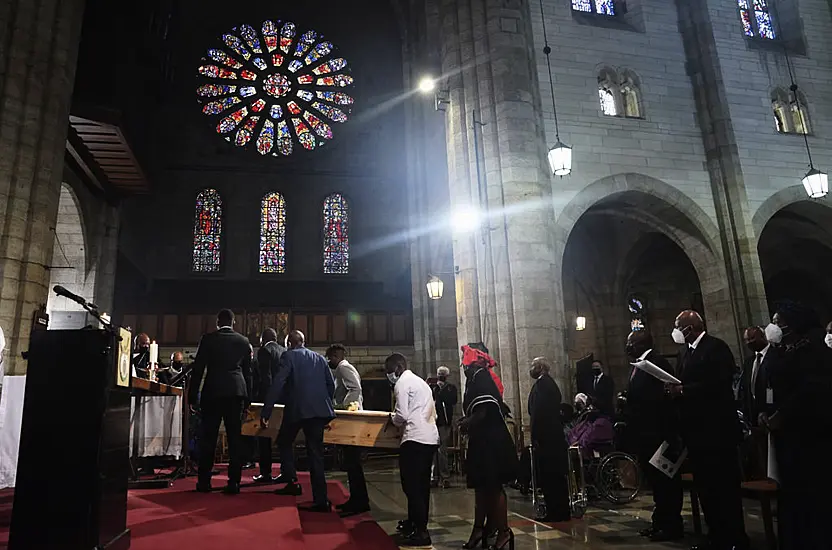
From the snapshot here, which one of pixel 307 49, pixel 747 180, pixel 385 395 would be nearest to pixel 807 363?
pixel 747 180

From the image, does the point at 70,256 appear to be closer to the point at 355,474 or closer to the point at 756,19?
the point at 355,474

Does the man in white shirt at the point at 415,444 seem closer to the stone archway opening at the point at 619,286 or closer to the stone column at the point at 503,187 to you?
the stone column at the point at 503,187

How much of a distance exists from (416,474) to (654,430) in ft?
6.54

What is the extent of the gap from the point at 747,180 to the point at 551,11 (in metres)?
5.04

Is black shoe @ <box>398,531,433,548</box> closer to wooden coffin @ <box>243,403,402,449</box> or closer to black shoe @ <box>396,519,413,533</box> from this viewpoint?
black shoe @ <box>396,519,413,533</box>

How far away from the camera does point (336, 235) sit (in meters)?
19.4

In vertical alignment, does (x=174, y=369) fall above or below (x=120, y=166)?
below

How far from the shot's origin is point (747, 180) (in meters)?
10.5

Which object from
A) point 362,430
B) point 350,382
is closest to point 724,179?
point 350,382

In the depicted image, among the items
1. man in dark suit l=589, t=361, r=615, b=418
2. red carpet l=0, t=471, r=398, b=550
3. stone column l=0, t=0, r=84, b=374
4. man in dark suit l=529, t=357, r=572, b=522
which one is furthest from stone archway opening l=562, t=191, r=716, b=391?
stone column l=0, t=0, r=84, b=374

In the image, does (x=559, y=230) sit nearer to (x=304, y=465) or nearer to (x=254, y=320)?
(x=304, y=465)

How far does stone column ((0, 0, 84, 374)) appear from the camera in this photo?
7.73 metres

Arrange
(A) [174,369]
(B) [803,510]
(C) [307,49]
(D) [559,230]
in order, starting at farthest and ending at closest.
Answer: (C) [307,49], (D) [559,230], (A) [174,369], (B) [803,510]

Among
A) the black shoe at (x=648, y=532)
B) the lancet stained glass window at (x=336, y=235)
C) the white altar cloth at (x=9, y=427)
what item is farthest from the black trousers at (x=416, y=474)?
the lancet stained glass window at (x=336, y=235)
